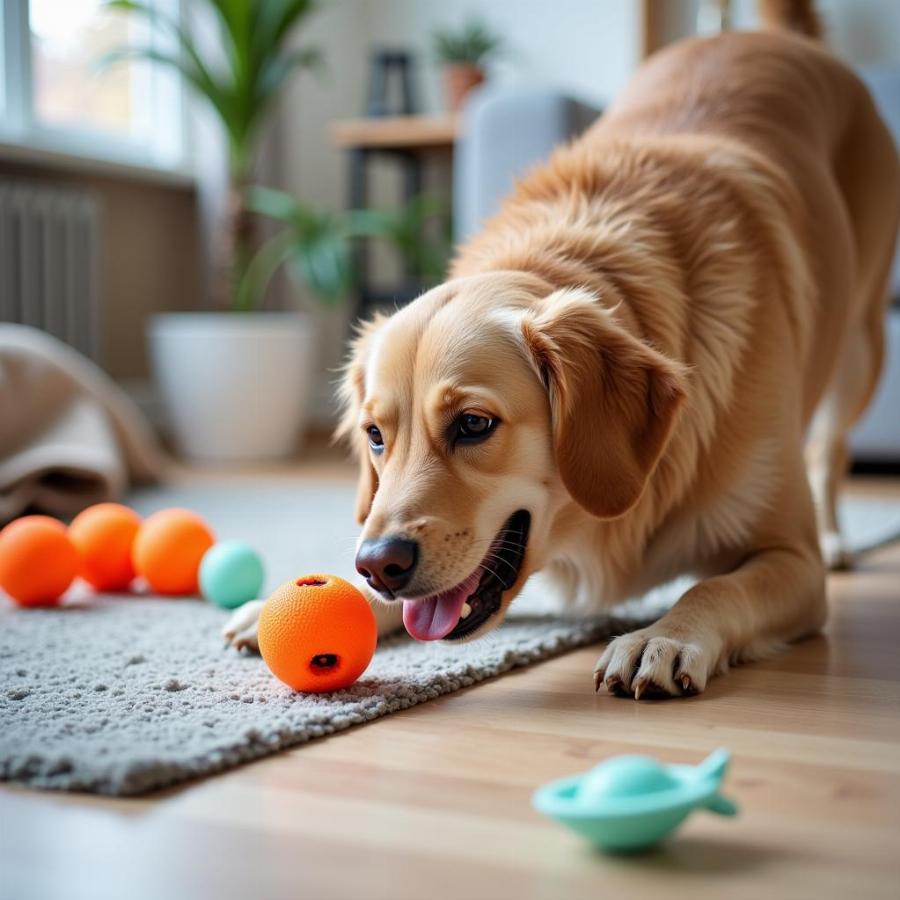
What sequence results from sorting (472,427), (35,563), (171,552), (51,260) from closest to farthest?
(472,427), (35,563), (171,552), (51,260)

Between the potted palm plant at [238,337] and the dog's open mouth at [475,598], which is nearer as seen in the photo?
the dog's open mouth at [475,598]

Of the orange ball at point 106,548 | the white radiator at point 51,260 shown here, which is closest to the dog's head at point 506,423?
the orange ball at point 106,548

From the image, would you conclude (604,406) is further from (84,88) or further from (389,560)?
(84,88)

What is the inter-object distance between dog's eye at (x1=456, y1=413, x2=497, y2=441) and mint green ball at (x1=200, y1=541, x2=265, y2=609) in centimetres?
65

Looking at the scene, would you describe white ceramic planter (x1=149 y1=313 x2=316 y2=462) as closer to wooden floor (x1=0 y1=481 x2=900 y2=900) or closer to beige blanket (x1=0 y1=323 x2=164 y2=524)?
beige blanket (x1=0 y1=323 x2=164 y2=524)

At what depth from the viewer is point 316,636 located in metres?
1.47

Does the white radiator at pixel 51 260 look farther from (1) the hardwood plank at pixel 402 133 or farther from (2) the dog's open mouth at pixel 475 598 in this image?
(2) the dog's open mouth at pixel 475 598

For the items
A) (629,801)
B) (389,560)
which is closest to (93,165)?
(389,560)

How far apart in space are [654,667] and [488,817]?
1.49 ft

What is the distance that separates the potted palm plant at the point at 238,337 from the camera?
14.6 ft

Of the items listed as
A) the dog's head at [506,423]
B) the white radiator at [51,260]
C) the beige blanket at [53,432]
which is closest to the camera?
the dog's head at [506,423]

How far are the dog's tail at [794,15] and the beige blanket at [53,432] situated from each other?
6.79 ft

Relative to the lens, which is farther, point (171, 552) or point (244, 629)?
point (171, 552)

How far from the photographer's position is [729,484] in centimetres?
182
